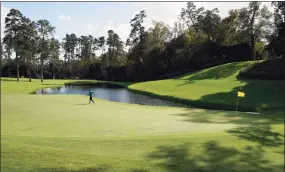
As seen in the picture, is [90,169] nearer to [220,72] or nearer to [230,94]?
[230,94]

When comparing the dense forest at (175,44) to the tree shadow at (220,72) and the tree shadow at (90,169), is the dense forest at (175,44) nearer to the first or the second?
the tree shadow at (220,72)

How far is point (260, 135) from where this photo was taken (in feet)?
49.1

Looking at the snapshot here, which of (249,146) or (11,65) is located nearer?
(249,146)

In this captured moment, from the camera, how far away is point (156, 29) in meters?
93.8

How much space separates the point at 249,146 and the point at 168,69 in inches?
2861

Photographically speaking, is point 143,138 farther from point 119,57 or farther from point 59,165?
point 119,57

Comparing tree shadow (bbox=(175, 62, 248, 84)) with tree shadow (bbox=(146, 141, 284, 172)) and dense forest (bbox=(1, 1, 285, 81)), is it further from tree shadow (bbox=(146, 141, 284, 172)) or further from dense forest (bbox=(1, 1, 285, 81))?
tree shadow (bbox=(146, 141, 284, 172))

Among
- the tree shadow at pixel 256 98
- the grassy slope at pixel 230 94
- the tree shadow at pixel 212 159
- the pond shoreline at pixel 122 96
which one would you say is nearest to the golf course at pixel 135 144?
the tree shadow at pixel 212 159

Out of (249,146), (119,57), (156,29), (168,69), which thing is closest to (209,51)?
(168,69)

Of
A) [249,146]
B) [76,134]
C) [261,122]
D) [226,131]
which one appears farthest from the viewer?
[261,122]

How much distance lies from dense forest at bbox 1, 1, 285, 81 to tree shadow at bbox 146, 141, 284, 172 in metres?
42.2

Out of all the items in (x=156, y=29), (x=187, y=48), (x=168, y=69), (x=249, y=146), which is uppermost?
(x=156, y=29)

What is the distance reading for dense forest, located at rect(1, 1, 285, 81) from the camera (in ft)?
235

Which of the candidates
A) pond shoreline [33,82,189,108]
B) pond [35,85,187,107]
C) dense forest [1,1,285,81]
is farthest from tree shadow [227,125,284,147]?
dense forest [1,1,285,81]
